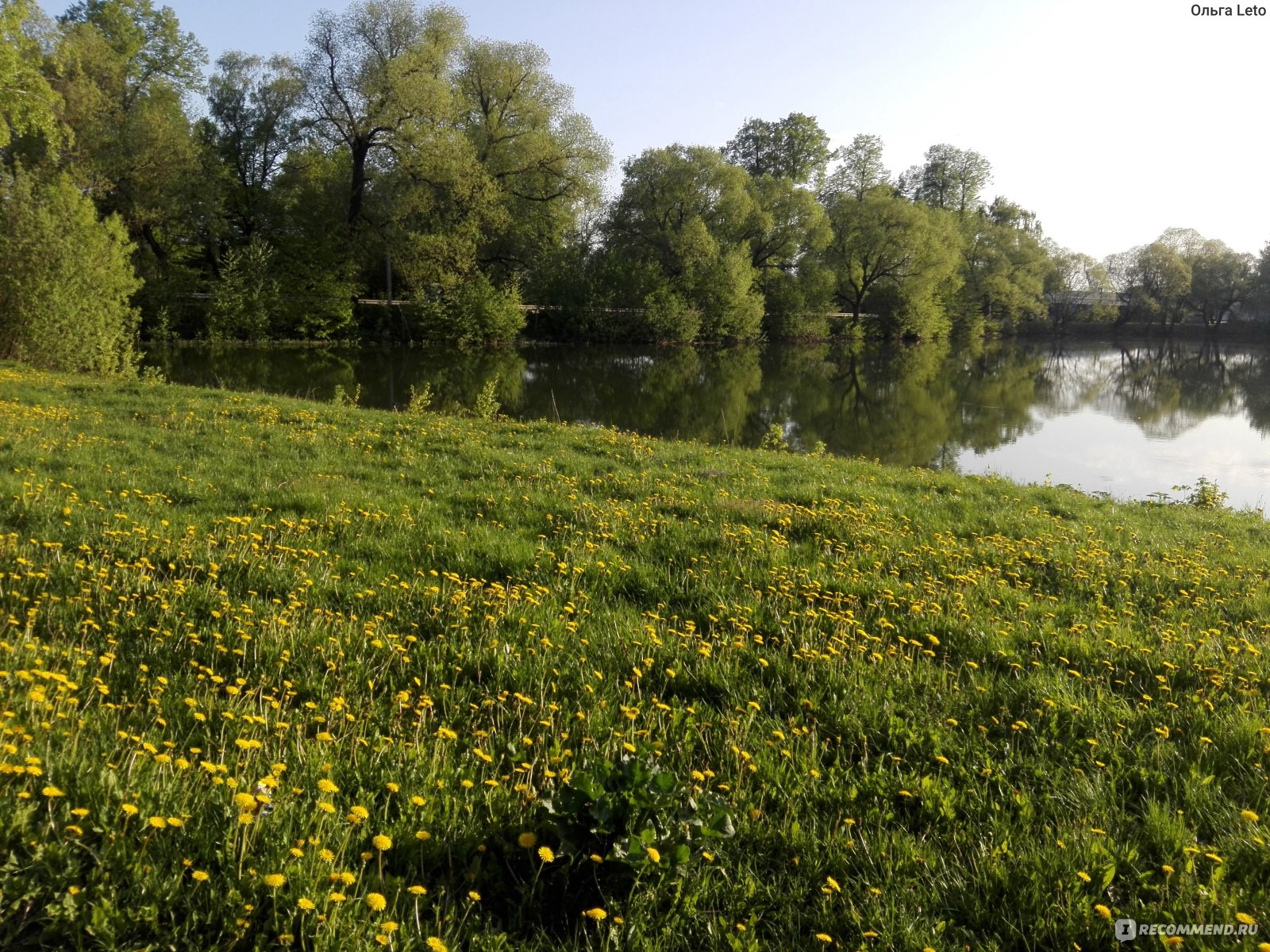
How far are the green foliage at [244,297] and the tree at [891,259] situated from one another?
39.3 m

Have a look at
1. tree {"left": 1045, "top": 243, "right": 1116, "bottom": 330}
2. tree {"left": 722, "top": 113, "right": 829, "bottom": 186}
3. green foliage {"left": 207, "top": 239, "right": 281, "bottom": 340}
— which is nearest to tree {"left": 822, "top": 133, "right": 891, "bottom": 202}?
tree {"left": 722, "top": 113, "right": 829, "bottom": 186}

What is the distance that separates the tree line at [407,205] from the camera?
37.5 m

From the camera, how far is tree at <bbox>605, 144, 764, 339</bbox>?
2008 inches

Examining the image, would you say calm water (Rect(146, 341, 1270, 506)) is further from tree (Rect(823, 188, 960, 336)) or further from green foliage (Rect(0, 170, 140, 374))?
tree (Rect(823, 188, 960, 336))

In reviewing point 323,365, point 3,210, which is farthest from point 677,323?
point 3,210

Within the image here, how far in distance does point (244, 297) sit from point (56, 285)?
72.9ft

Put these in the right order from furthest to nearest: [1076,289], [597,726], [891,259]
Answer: [1076,289] < [891,259] < [597,726]

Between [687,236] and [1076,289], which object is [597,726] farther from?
[1076,289]

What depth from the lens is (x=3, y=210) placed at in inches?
805

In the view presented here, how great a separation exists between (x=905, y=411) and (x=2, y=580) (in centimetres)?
2527

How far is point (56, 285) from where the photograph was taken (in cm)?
1934

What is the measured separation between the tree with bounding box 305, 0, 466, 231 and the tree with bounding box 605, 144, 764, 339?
14931mm

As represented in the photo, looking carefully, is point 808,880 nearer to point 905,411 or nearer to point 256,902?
point 256,902

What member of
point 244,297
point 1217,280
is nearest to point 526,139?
point 244,297
